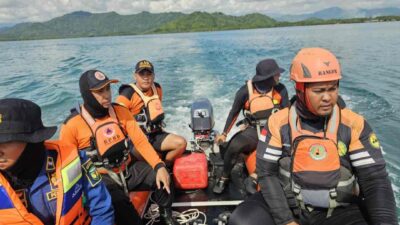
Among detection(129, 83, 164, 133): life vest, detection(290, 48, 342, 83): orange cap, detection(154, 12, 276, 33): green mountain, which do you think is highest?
detection(154, 12, 276, 33): green mountain

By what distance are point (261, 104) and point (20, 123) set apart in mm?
→ 2606

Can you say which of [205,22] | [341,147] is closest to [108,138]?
[341,147]

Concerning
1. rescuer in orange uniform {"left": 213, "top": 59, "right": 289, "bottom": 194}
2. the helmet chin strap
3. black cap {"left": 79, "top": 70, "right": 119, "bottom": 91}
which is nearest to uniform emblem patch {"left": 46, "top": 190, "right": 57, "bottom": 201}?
black cap {"left": 79, "top": 70, "right": 119, "bottom": 91}

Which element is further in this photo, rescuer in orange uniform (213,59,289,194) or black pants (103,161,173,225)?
rescuer in orange uniform (213,59,289,194)

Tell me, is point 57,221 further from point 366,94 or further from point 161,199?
point 366,94

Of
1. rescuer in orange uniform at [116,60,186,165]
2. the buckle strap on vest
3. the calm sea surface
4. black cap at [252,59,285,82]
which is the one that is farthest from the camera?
the calm sea surface

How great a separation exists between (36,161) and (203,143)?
269 cm

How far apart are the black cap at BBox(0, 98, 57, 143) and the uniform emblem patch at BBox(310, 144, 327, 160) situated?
1432mm

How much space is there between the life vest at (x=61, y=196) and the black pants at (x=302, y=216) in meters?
0.99

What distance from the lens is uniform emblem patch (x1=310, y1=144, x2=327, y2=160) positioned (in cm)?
188

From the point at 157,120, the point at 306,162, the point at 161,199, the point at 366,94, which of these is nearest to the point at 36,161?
the point at 161,199

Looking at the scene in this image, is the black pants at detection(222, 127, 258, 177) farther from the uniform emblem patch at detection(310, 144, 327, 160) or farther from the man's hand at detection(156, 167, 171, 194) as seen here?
the uniform emblem patch at detection(310, 144, 327, 160)

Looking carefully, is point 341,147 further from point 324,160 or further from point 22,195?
point 22,195

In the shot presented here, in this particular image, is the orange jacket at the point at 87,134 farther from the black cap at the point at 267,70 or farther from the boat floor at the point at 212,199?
the black cap at the point at 267,70
